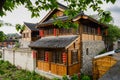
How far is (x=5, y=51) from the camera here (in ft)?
103

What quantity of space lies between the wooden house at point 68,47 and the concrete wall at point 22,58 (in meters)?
1.23

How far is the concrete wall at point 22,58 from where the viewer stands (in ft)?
73.7

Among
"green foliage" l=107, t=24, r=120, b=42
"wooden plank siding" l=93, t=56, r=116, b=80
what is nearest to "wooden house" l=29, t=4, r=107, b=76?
"wooden plank siding" l=93, t=56, r=116, b=80

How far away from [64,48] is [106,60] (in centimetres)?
393

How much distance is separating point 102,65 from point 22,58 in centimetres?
1239

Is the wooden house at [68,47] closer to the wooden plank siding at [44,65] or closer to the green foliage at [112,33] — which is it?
the wooden plank siding at [44,65]

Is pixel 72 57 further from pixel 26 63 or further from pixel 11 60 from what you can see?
pixel 11 60

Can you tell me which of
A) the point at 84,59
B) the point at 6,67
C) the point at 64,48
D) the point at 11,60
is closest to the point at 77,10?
the point at 64,48

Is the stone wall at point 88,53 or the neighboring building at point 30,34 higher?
the neighboring building at point 30,34

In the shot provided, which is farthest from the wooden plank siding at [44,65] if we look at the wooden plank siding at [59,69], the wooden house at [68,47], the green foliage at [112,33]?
the green foliage at [112,33]

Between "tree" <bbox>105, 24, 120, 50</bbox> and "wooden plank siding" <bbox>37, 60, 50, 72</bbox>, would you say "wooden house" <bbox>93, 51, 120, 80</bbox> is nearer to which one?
"wooden plank siding" <bbox>37, 60, 50, 72</bbox>

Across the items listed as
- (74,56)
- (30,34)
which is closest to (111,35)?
(74,56)

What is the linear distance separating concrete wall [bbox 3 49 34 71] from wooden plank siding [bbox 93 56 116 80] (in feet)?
28.6

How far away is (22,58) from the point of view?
24.4 metres
